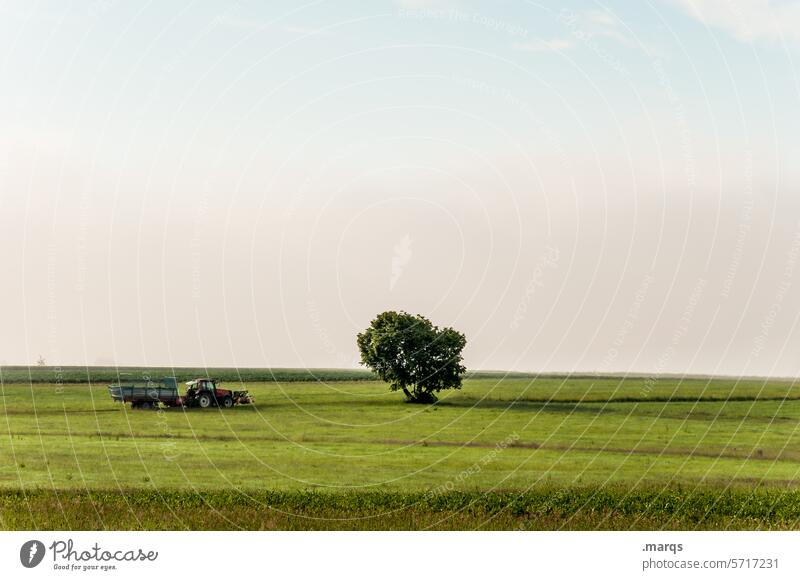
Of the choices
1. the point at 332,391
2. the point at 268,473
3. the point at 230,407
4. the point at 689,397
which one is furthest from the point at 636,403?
the point at 268,473

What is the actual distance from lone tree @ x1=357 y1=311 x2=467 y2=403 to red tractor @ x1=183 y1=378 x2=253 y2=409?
939cm

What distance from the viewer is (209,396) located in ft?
188

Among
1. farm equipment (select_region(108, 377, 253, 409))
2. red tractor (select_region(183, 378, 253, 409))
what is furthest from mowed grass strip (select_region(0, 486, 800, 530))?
red tractor (select_region(183, 378, 253, 409))

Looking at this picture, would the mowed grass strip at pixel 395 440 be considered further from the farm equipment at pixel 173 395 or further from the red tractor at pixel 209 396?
the red tractor at pixel 209 396

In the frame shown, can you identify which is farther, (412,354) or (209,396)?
(412,354)

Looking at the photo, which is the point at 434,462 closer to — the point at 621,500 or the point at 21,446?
the point at 621,500

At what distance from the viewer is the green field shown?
1146 inches

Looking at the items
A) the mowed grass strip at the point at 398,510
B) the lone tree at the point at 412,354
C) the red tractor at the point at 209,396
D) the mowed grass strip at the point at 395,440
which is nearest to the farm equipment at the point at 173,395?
the red tractor at the point at 209,396

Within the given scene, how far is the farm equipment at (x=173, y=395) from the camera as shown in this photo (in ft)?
184

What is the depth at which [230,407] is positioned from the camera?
57.2 m

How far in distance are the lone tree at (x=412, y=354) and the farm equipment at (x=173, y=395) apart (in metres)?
9.57

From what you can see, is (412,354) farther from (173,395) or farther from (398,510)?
(398,510)

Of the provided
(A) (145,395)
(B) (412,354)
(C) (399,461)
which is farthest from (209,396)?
(C) (399,461)

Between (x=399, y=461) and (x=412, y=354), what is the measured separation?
76.4 feet
